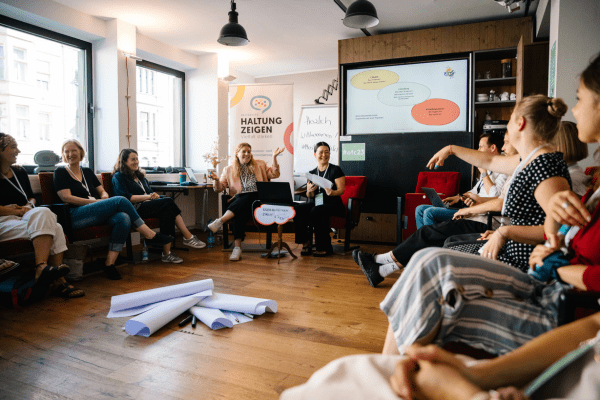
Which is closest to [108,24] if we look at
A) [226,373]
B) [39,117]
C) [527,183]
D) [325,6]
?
[39,117]

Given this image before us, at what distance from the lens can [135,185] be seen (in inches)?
165

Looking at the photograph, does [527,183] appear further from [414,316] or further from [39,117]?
[39,117]

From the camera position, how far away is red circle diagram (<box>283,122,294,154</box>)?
5.88m

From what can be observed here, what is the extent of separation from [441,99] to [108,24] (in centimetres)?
438

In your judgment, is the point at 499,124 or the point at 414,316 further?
the point at 499,124

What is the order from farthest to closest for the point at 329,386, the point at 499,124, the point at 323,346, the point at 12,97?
the point at 499,124 → the point at 12,97 → the point at 323,346 → the point at 329,386

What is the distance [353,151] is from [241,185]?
1768mm

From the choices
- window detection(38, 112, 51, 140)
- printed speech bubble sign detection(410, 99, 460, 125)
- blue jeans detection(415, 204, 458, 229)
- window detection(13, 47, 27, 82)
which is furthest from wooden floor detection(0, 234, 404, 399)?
printed speech bubble sign detection(410, 99, 460, 125)

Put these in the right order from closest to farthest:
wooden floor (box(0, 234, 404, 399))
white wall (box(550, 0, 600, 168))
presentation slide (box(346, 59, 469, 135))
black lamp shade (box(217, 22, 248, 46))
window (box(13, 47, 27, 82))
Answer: wooden floor (box(0, 234, 404, 399)), white wall (box(550, 0, 600, 168)), black lamp shade (box(217, 22, 248, 46)), window (box(13, 47, 27, 82)), presentation slide (box(346, 59, 469, 135))

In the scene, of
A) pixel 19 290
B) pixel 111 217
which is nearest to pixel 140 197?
pixel 111 217

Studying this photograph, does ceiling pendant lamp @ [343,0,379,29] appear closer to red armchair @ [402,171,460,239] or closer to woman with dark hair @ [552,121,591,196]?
red armchair @ [402,171,460,239]

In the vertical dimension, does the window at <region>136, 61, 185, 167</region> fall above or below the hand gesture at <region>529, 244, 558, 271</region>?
above

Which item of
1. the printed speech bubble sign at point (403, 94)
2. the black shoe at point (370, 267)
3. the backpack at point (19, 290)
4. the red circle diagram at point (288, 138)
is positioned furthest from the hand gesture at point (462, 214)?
the red circle diagram at point (288, 138)

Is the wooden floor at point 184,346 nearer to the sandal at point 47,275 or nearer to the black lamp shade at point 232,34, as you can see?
the sandal at point 47,275
